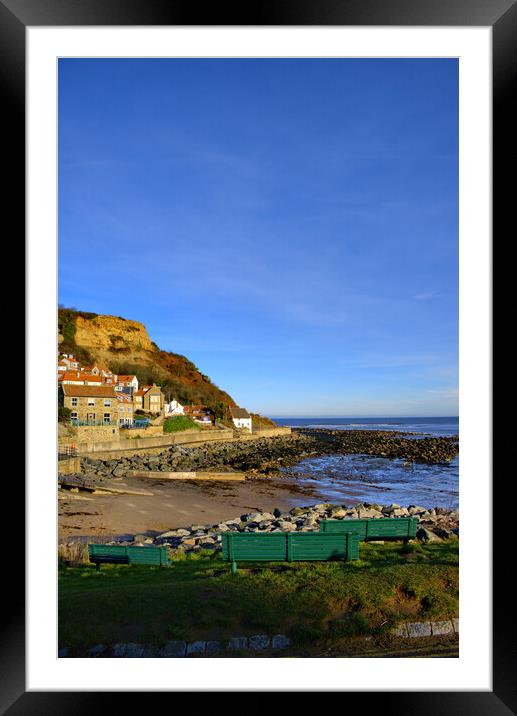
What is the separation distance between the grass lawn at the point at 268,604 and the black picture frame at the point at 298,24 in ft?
1.88

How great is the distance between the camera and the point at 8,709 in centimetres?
147

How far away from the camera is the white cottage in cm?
2185

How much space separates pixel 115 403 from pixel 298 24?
588 inches

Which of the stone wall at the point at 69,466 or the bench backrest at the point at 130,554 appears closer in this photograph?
the bench backrest at the point at 130,554

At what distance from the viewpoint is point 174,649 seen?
202 cm

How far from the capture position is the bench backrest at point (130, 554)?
10.1 ft

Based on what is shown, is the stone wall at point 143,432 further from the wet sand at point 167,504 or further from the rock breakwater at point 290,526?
the rock breakwater at point 290,526

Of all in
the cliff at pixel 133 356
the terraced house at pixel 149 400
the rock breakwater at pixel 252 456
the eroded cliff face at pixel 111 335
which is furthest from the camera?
the eroded cliff face at pixel 111 335

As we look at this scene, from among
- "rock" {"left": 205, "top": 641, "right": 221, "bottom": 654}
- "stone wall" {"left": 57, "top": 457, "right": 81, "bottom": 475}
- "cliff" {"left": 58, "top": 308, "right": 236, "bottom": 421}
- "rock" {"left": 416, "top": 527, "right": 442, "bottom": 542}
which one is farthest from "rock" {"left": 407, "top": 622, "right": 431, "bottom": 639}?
"cliff" {"left": 58, "top": 308, "right": 236, "bottom": 421}

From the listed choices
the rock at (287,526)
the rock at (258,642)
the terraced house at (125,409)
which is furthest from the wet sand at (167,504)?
the terraced house at (125,409)

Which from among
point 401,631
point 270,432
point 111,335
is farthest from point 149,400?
point 401,631

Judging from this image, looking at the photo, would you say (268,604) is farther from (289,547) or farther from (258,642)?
(289,547)

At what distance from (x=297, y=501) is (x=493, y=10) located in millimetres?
7771

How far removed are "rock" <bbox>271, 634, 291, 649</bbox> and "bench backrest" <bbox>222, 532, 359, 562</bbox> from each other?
0.65 m
